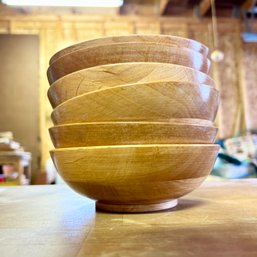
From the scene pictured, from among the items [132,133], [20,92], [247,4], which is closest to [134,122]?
[132,133]

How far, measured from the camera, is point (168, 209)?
0.50m

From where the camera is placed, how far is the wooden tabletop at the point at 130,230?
297mm

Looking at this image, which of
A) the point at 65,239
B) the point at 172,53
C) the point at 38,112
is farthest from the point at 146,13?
the point at 65,239

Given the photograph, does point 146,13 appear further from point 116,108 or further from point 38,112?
point 116,108

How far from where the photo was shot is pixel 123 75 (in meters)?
0.45

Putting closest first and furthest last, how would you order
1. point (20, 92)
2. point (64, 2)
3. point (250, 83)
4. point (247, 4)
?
point (64, 2) → point (20, 92) → point (247, 4) → point (250, 83)

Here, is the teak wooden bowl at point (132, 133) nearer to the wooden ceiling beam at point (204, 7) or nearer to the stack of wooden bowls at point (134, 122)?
the stack of wooden bowls at point (134, 122)

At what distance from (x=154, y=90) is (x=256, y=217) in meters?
0.24

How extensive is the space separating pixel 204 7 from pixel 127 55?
375 cm

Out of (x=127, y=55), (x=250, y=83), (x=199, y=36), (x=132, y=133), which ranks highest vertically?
(x=199, y=36)

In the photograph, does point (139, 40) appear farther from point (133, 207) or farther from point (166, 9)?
point (166, 9)

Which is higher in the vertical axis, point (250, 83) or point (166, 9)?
point (166, 9)

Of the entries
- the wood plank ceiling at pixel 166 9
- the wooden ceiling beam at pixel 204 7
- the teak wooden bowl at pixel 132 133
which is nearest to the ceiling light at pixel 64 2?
the wood plank ceiling at pixel 166 9

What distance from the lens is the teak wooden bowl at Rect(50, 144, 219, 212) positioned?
0.40 meters
